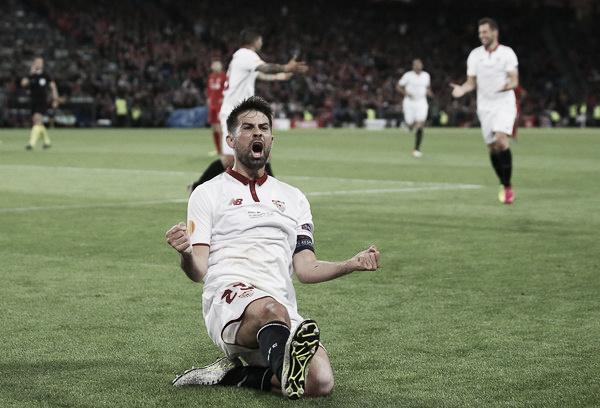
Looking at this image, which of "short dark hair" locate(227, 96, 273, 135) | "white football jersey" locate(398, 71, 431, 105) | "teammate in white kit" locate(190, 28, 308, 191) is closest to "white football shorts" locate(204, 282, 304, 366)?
"short dark hair" locate(227, 96, 273, 135)

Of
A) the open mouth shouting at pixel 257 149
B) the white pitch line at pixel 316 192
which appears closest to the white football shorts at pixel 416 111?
the white pitch line at pixel 316 192

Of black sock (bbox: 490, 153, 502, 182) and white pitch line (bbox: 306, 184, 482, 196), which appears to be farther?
white pitch line (bbox: 306, 184, 482, 196)

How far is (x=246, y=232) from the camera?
461cm

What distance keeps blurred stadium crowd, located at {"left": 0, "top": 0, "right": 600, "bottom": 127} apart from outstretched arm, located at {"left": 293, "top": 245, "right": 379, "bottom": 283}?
37127 mm

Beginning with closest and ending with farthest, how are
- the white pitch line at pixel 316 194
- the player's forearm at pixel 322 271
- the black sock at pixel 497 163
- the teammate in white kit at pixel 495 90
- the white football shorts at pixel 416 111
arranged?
the player's forearm at pixel 322 271 → the white pitch line at pixel 316 194 → the black sock at pixel 497 163 → the teammate in white kit at pixel 495 90 → the white football shorts at pixel 416 111

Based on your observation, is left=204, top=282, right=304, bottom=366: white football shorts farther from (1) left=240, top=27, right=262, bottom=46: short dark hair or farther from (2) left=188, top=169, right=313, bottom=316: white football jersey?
(1) left=240, top=27, right=262, bottom=46: short dark hair

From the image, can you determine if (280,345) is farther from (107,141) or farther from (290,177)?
(107,141)

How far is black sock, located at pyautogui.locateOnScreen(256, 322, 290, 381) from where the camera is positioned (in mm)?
4008

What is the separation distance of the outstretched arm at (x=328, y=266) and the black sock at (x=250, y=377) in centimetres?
48

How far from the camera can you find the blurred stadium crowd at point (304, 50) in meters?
43.1

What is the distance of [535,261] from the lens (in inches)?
309

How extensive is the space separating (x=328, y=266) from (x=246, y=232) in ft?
1.53

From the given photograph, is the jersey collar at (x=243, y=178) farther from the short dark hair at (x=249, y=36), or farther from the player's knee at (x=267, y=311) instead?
the short dark hair at (x=249, y=36)

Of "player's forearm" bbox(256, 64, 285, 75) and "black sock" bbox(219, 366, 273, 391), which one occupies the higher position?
"player's forearm" bbox(256, 64, 285, 75)
